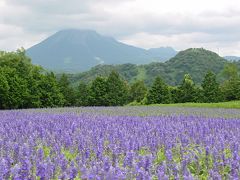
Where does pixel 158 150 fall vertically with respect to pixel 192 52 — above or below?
below

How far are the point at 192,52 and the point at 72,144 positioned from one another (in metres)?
162

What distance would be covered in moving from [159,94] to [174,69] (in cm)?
9821

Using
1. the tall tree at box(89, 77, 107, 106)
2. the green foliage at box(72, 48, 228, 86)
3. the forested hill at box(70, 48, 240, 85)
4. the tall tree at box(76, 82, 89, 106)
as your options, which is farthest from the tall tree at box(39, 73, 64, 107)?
the forested hill at box(70, 48, 240, 85)

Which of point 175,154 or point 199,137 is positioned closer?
point 175,154

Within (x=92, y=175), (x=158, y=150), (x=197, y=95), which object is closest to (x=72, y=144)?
(x=158, y=150)

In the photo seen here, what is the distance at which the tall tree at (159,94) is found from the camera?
174 feet

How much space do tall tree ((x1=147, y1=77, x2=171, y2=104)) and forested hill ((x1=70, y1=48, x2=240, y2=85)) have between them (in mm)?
78663

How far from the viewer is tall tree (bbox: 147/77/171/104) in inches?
2090

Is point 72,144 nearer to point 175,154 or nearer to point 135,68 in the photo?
point 175,154

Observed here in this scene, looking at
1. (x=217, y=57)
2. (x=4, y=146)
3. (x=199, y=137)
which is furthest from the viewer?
(x=217, y=57)

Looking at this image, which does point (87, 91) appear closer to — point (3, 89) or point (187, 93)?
point (187, 93)

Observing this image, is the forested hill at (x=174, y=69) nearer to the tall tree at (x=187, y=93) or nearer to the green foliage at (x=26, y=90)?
the tall tree at (x=187, y=93)

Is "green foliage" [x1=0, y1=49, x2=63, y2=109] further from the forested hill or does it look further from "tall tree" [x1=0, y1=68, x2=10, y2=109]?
the forested hill

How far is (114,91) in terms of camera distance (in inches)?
2192
